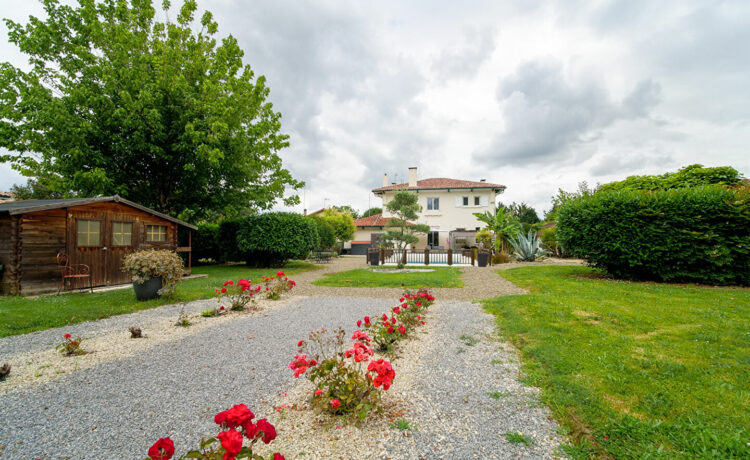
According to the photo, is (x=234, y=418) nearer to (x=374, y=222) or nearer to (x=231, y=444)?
(x=231, y=444)

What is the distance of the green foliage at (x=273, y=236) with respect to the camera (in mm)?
16484

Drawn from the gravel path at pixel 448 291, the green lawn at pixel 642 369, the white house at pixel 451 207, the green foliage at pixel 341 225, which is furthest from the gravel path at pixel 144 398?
the white house at pixel 451 207

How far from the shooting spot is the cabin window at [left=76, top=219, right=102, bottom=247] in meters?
9.86

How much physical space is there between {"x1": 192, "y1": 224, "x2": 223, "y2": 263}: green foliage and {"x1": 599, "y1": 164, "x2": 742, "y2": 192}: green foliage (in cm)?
2177

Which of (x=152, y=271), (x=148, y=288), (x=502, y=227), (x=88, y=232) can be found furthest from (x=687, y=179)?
(x=88, y=232)

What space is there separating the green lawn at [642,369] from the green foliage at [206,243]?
18445 mm

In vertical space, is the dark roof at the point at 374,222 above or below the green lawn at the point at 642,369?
above

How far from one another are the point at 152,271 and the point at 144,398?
572 centimetres

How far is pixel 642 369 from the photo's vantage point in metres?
3.65

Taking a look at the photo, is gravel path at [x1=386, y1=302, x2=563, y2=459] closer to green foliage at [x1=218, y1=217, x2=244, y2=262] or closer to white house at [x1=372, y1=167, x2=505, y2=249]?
green foliage at [x1=218, y1=217, x2=244, y2=262]

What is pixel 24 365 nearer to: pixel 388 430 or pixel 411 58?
pixel 388 430

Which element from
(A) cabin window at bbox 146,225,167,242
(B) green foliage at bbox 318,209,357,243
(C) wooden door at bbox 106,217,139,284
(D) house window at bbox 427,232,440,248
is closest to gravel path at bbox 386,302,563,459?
(C) wooden door at bbox 106,217,139,284

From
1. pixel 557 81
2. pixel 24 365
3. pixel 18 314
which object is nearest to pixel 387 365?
pixel 24 365

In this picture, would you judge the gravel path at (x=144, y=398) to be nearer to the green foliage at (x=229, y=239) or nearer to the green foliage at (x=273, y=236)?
the green foliage at (x=273, y=236)
